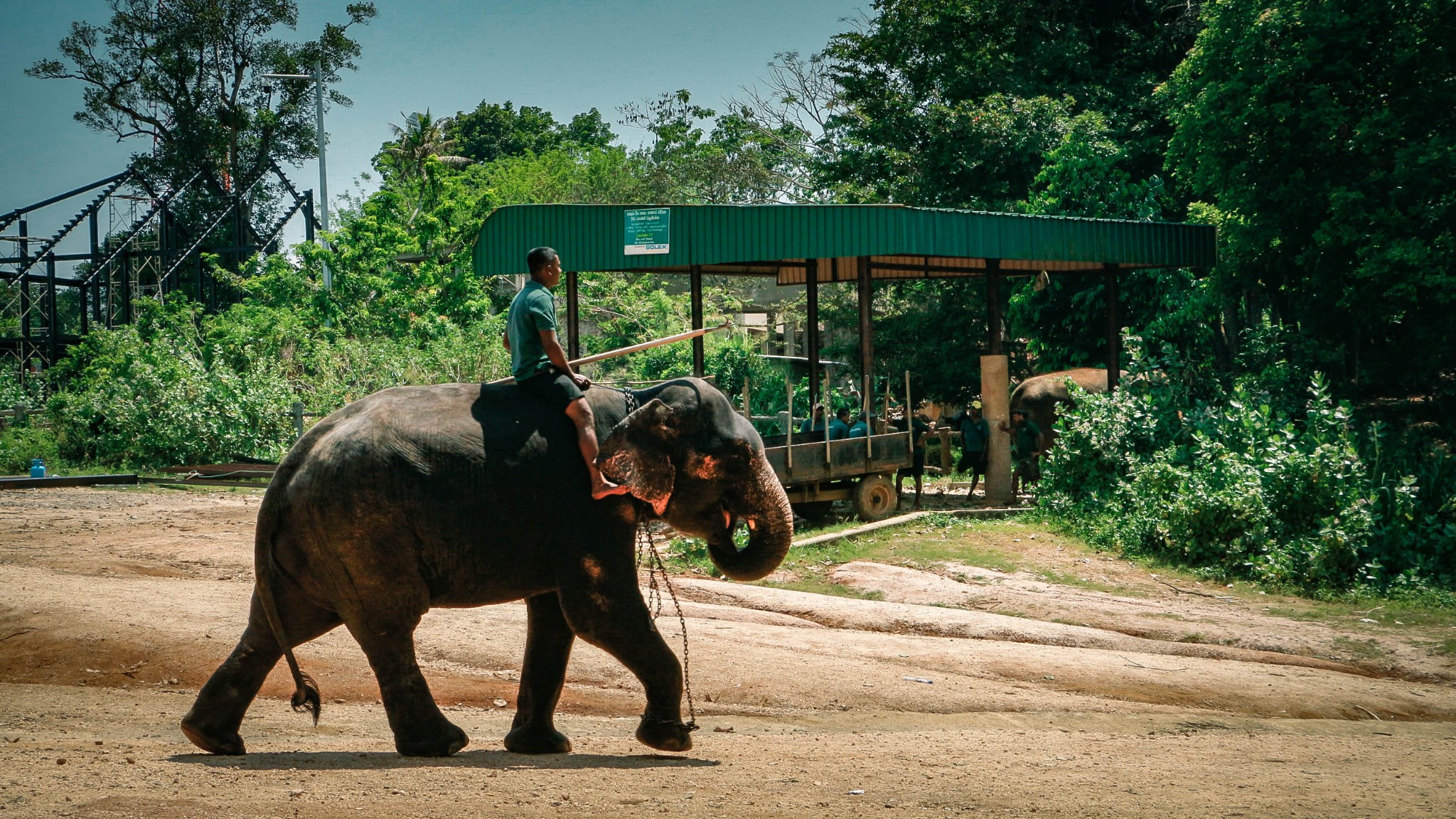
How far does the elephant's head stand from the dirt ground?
1.19 metres

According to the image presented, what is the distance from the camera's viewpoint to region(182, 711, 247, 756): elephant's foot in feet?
21.3

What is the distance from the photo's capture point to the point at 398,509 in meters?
6.36

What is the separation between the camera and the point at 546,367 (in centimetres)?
692

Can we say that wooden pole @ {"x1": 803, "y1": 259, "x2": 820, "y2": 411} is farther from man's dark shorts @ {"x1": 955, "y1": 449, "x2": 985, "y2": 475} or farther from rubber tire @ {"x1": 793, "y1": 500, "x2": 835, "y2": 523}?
rubber tire @ {"x1": 793, "y1": 500, "x2": 835, "y2": 523}

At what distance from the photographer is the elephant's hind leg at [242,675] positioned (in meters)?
6.53

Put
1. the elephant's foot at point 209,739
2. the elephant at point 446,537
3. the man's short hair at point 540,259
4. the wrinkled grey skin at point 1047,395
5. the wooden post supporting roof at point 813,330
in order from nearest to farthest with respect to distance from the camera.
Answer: the elephant at point 446,537 → the elephant's foot at point 209,739 → the man's short hair at point 540,259 → the wooden post supporting roof at point 813,330 → the wrinkled grey skin at point 1047,395

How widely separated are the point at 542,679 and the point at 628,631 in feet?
2.73

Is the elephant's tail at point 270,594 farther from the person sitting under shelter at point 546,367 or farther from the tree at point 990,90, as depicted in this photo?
→ the tree at point 990,90

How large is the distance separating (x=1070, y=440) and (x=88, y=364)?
25063 mm

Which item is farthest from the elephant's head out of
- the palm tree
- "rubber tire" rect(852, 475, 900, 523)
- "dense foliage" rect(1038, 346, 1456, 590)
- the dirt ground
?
the palm tree

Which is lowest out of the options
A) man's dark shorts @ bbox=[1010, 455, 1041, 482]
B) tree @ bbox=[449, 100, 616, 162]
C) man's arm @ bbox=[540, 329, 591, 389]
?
man's dark shorts @ bbox=[1010, 455, 1041, 482]

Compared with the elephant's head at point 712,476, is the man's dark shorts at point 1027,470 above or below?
below

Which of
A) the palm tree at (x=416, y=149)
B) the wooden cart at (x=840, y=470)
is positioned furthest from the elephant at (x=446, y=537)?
the palm tree at (x=416, y=149)

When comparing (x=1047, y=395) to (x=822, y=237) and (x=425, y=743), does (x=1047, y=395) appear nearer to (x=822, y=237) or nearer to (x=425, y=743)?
(x=822, y=237)
